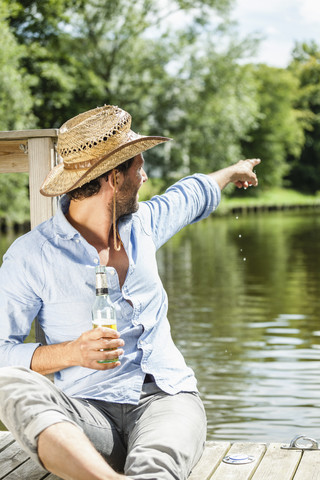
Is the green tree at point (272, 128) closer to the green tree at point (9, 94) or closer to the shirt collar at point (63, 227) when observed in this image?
the green tree at point (9, 94)

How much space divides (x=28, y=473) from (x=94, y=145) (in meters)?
1.30

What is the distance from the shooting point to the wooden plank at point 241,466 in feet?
10.6

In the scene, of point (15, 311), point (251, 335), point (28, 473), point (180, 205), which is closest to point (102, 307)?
point (15, 311)

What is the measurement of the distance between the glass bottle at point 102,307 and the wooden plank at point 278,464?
2.65 feet

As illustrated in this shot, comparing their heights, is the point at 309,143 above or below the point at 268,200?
above

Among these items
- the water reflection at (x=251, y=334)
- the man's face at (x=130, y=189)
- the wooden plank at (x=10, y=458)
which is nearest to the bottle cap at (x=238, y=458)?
the wooden plank at (x=10, y=458)

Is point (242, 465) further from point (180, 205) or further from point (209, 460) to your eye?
point (180, 205)

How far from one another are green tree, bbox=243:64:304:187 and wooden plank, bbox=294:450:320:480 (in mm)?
48701

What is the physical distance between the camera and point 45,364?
9.89 ft

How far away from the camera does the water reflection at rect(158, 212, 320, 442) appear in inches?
243

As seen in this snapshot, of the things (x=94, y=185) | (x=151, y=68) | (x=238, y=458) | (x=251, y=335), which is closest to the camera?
(x=94, y=185)

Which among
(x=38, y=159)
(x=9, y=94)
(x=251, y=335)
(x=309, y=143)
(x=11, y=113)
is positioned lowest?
(x=251, y=335)

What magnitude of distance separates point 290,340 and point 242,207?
35.9 meters

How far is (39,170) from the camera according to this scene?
→ 12.4 feet
